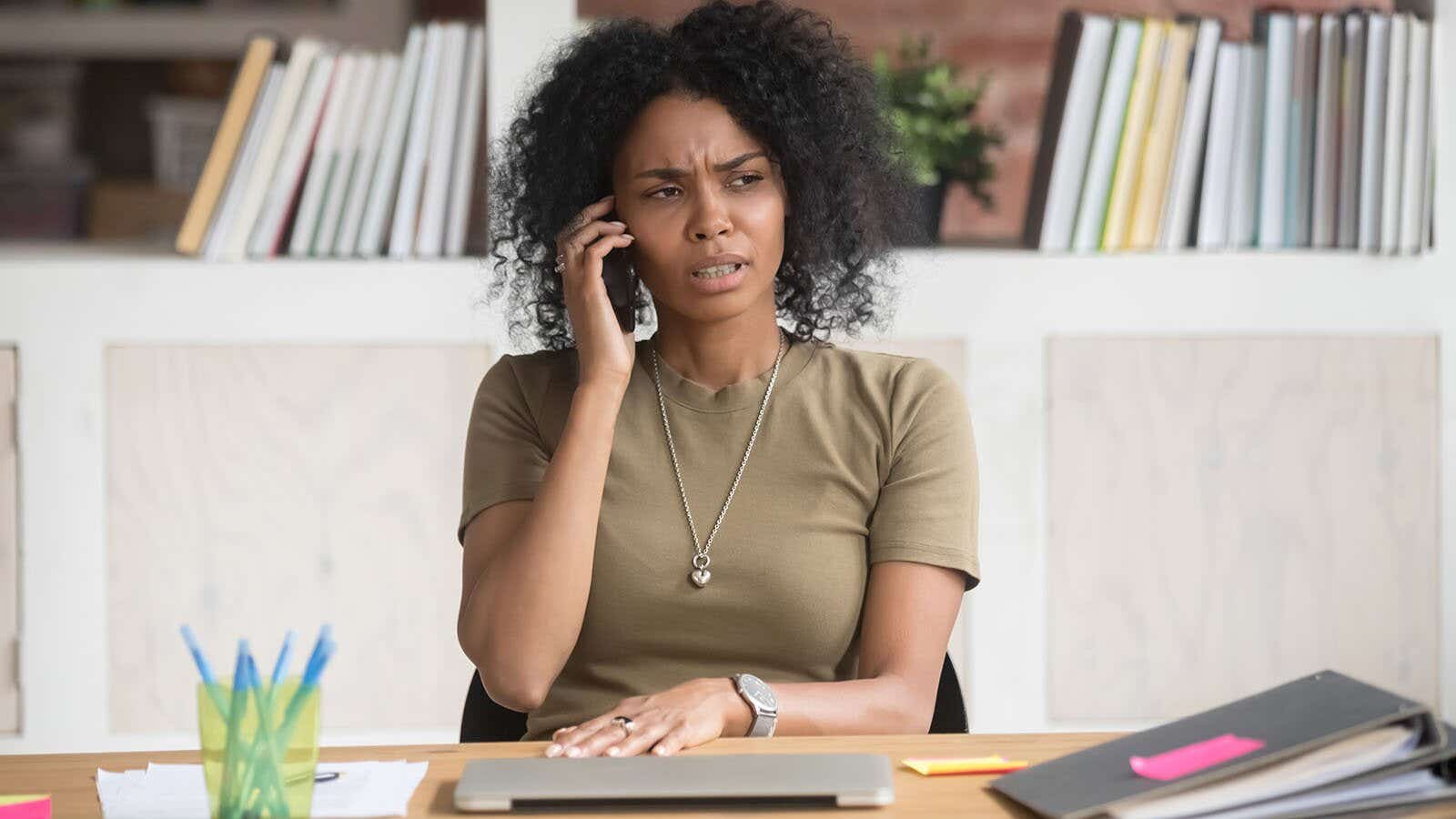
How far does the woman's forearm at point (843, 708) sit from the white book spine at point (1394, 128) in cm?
133

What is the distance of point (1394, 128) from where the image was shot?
2.37 metres

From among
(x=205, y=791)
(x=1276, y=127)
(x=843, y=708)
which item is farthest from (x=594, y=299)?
(x=1276, y=127)

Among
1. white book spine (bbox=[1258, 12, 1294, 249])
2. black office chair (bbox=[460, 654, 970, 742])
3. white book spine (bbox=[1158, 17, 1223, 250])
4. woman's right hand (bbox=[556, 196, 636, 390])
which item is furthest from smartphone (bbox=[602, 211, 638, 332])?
white book spine (bbox=[1258, 12, 1294, 249])

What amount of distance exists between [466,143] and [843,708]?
129 cm

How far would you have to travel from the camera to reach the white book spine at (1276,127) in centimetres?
238

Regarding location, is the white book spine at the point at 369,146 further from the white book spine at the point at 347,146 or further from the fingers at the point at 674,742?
the fingers at the point at 674,742

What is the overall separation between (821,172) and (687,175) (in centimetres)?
17

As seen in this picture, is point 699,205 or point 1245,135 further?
point 1245,135

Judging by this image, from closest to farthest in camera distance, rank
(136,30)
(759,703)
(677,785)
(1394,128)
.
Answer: (677,785) → (759,703) → (1394,128) → (136,30)

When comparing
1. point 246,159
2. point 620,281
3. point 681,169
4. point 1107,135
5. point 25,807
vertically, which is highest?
point 1107,135

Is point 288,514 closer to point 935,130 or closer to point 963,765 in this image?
point 935,130

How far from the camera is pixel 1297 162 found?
2410 mm

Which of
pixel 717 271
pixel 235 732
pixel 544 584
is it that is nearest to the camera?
pixel 235 732

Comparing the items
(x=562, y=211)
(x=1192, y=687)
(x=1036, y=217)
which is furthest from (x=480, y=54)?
(x=1192, y=687)
